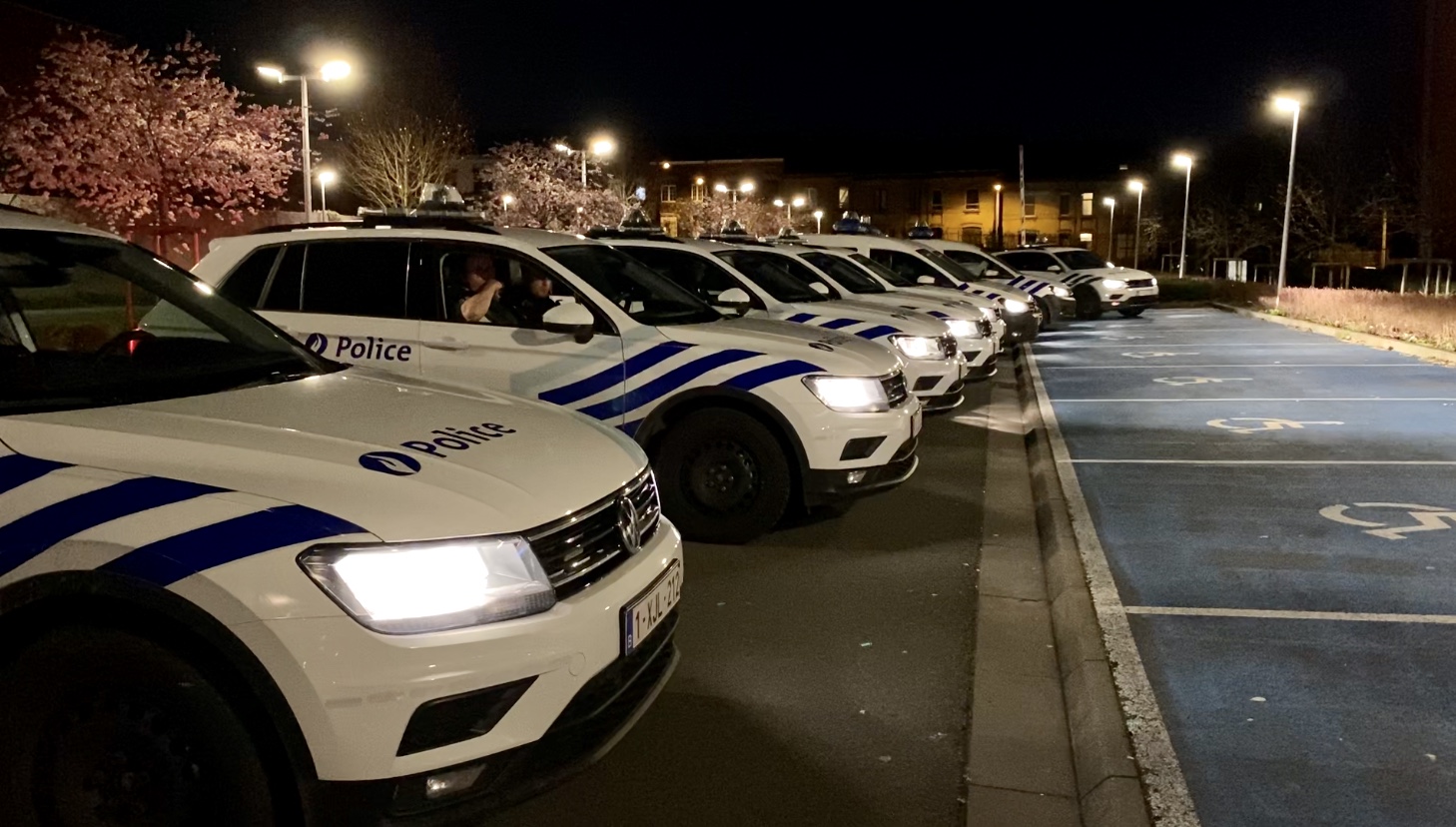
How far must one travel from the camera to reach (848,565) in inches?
250

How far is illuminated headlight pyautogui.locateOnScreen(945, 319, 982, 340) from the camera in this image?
12.1 m

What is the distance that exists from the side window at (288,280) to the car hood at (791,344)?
215 centimetres

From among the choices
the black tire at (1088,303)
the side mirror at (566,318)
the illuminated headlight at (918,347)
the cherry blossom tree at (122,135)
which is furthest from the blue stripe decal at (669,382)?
the black tire at (1088,303)

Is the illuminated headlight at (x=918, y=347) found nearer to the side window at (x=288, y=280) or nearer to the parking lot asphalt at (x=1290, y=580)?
the parking lot asphalt at (x=1290, y=580)

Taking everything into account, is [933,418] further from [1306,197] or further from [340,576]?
[1306,197]

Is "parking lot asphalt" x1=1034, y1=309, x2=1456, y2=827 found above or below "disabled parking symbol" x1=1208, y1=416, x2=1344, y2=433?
below

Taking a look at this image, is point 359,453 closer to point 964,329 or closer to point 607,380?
point 607,380

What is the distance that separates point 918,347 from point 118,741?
7.57 meters

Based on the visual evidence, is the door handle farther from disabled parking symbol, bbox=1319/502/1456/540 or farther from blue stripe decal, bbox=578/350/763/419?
disabled parking symbol, bbox=1319/502/1456/540

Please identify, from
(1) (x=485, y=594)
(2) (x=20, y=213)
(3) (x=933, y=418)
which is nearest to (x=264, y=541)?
(1) (x=485, y=594)

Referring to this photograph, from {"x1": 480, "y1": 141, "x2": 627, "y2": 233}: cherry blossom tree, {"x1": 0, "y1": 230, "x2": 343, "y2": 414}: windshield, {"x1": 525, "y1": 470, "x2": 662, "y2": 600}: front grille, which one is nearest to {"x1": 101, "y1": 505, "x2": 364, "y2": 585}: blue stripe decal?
{"x1": 525, "y1": 470, "x2": 662, "y2": 600}: front grille

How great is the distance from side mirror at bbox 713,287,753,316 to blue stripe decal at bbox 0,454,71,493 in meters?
5.50

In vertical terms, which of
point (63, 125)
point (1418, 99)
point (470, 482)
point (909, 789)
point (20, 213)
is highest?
point (1418, 99)

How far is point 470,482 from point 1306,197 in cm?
4709
